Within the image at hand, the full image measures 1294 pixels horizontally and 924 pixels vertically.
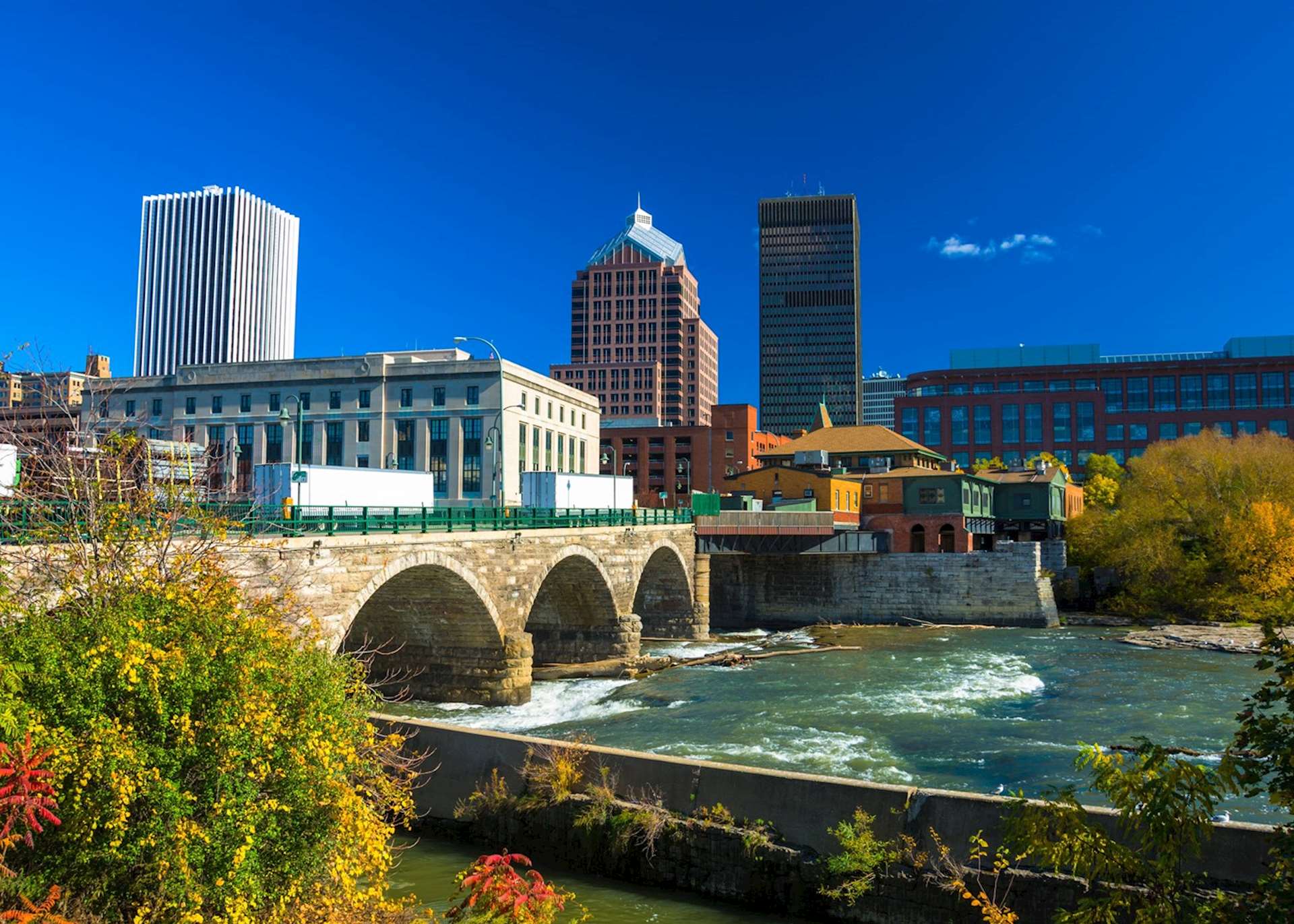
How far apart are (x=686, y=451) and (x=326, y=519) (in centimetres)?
11423

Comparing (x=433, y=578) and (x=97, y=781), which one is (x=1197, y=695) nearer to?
(x=433, y=578)

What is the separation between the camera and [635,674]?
41156 mm

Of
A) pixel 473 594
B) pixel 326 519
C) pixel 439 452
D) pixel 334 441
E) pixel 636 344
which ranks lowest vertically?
pixel 473 594

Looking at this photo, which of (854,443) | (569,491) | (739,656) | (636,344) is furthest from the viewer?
(636,344)

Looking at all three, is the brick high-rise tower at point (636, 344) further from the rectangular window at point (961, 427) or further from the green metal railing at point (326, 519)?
the green metal railing at point (326, 519)

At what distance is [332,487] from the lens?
1261 inches

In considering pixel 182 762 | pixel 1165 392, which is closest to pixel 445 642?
pixel 182 762

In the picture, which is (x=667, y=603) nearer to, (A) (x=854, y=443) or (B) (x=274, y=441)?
(A) (x=854, y=443)

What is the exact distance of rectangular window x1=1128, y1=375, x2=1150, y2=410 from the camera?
126750mm

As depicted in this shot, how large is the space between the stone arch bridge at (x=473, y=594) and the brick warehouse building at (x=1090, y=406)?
263 feet

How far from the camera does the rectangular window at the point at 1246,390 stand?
4771 inches

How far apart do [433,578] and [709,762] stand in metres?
16.5

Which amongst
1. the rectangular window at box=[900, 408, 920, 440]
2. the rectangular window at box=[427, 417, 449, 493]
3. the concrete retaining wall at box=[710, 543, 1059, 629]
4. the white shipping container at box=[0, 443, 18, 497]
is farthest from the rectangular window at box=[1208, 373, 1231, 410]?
the white shipping container at box=[0, 443, 18, 497]

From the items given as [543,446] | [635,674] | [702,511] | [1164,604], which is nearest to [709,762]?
[635,674]
